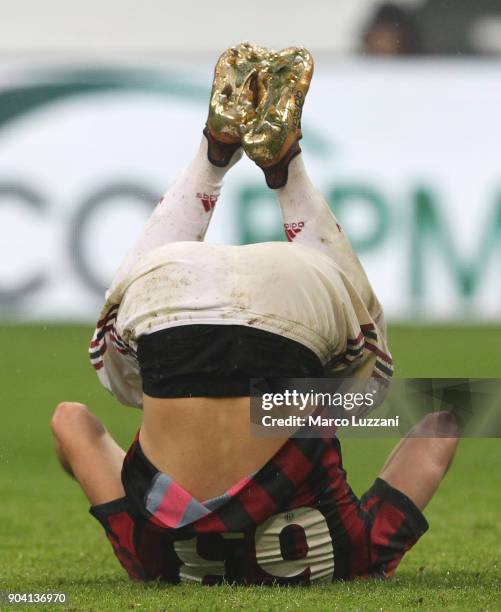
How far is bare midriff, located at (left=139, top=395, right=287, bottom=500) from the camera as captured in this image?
8.63 feet

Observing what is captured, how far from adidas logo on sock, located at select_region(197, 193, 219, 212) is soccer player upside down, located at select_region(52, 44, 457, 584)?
32cm

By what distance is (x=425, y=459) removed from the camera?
2879 mm

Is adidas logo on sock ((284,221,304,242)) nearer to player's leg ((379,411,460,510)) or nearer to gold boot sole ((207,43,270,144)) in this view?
gold boot sole ((207,43,270,144))

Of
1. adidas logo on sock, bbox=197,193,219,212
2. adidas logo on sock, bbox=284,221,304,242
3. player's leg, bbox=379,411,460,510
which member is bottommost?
player's leg, bbox=379,411,460,510

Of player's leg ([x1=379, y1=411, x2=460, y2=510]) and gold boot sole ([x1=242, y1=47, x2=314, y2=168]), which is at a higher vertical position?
gold boot sole ([x1=242, y1=47, x2=314, y2=168])

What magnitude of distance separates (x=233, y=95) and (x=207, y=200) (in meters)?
0.27

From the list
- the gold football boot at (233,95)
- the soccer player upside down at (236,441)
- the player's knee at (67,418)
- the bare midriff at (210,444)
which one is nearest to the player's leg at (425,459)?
the soccer player upside down at (236,441)

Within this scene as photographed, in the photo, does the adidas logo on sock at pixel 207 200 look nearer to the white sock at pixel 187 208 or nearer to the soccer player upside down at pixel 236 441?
the white sock at pixel 187 208

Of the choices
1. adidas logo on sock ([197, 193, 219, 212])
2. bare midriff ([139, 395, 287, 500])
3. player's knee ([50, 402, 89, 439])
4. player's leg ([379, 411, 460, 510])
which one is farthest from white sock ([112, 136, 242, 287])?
player's leg ([379, 411, 460, 510])

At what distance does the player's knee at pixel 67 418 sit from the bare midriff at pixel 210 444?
33cm

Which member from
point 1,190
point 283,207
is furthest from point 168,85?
point 283,207

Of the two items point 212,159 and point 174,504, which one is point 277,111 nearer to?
point 212,159

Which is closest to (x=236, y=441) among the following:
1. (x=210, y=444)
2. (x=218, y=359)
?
(x=210, y=444)

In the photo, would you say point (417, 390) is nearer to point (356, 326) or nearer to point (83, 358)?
point (356, 326)
